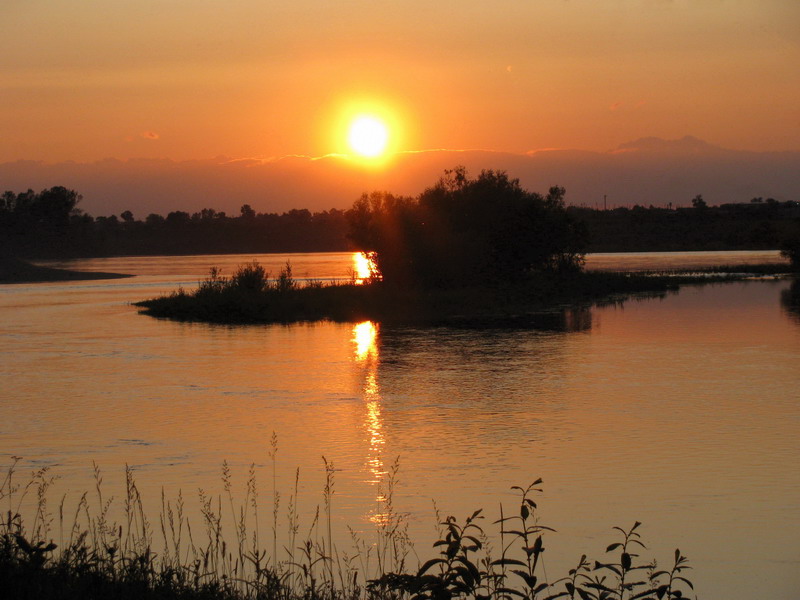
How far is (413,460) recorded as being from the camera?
39.7ft

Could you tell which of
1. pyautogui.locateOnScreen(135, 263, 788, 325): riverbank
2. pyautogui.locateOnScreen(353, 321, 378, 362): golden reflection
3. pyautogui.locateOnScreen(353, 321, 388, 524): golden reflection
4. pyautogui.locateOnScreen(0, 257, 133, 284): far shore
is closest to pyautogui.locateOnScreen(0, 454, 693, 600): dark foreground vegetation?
pyautogui.locateOnScreen(353, 321, 388, 524): golden reflection

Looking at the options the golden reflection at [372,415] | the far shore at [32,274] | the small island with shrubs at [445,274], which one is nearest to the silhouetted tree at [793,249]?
the small island with shrubs at [445,274]

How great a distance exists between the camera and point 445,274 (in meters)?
43.3

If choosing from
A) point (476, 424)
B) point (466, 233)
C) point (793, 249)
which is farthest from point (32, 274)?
point (476, 424)

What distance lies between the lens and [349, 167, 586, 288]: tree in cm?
4353

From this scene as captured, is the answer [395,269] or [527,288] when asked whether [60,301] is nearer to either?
[395,269]

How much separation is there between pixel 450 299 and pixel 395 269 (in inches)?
232

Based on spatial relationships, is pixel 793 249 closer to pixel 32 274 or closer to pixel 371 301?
pixel 371 301

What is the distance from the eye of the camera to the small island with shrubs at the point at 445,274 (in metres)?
36.2

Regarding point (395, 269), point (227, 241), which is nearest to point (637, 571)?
point (395, 269)

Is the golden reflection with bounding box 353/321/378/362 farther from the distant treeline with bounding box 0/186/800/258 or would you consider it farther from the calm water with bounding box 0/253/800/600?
the distant treeline with bounding box 0/186/800/258

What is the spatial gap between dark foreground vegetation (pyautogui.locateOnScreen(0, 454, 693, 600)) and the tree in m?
33.2

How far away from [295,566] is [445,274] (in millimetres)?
35503

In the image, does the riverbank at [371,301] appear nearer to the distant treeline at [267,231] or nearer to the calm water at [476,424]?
the calm water at [476,424]
